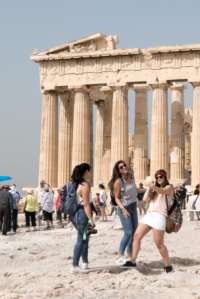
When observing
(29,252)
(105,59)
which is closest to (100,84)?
(105,59)

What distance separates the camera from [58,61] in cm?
4053

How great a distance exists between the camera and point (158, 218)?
10.6 metres

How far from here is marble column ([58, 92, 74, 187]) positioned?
41.1 meters

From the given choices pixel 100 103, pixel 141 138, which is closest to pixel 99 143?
pixel 100 103

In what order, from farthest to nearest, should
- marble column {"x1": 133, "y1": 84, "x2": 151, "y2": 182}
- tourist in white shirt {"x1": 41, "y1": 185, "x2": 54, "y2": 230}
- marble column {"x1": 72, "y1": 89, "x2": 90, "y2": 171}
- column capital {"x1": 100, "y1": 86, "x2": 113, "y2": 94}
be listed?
column capital {"x1": 100, "y1": 86, "x2": 113, "y2": 94}, marble column {"x1": 133, "y1": 84, "x2": 151, "y2": 182}, marble column {"x1": 72, "y1": 89, "x2": 90, "y2": 171}, tourist in white shirt {"x1": 41, "y1": 185, "x2": 54, "y2": 230}

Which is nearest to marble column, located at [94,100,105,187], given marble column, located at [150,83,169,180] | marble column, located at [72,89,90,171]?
marble column, located at [72,89,90,171]

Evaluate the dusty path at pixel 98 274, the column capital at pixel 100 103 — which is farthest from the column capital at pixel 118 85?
the dusty path at pixel 98 274

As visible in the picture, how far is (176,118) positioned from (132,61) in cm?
602

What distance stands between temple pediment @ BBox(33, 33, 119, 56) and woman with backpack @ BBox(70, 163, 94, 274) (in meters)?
30.1

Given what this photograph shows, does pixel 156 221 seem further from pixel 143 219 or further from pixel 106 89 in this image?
pixel 106 89

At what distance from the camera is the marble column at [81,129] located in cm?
3950

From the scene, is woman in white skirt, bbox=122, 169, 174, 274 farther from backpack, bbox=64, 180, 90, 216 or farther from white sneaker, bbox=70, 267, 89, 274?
backpack, bbox=64, 180, 90, 216

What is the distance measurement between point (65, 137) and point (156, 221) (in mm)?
31488

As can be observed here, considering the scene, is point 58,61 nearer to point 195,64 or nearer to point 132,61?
point 132,61
